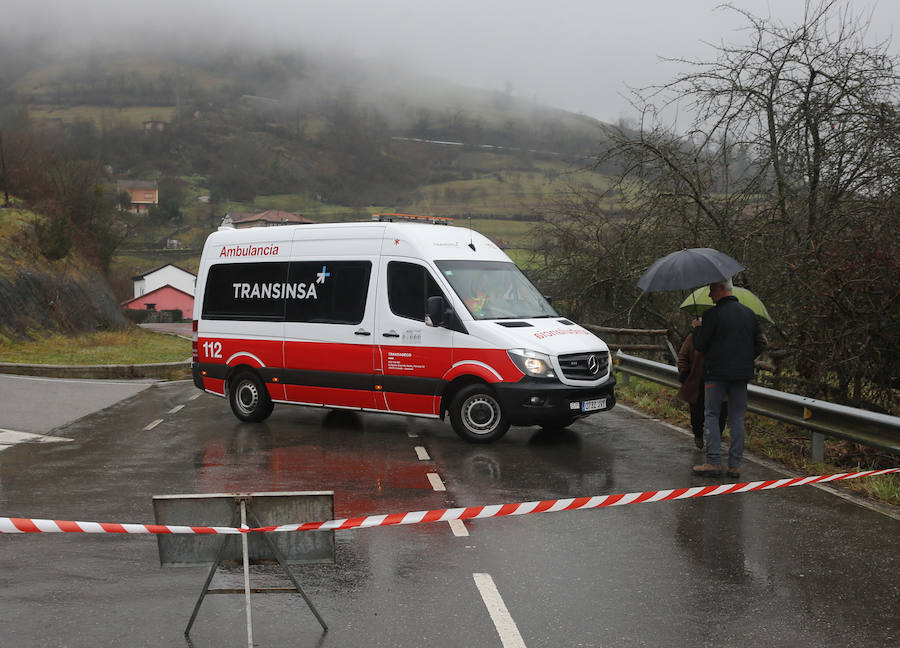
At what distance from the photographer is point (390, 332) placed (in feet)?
37.7

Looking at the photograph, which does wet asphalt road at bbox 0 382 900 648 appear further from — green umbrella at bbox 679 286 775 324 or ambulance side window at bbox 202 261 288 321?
ambulance side window at bbox 202 261 288 321

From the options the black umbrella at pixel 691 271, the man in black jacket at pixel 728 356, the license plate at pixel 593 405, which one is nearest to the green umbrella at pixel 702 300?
the black umbrella at pixel 691 271

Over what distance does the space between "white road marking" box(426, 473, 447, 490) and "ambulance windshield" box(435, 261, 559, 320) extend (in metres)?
2.53

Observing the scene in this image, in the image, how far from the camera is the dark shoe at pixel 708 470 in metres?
8.90

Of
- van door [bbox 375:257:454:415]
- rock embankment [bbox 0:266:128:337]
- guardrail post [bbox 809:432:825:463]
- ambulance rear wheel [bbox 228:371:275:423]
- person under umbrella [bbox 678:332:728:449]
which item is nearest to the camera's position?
guardrail post [bbox 809:432:825:463]

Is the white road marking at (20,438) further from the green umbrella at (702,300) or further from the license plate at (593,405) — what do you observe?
the green umbrella at (702,300)

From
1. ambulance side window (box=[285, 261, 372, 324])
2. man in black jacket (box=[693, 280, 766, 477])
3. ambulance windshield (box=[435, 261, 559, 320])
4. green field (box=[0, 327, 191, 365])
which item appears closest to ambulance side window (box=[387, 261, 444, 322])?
ambulance windshield (box=[435, 261, 559, 320])

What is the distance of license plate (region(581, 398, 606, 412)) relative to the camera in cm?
1070

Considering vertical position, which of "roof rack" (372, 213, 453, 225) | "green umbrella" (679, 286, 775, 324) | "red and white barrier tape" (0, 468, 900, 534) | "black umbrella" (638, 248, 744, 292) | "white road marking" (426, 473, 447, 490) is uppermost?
"roof rack" (372, 213, 453, 225)

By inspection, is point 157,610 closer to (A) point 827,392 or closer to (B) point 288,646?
(B) point 288,646

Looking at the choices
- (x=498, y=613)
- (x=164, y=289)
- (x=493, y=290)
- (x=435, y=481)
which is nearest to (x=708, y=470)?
(x=435, y=481)

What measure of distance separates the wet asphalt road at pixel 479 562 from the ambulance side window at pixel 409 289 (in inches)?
71.2

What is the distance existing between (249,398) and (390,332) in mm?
2776

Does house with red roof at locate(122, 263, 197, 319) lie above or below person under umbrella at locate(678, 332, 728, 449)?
below
